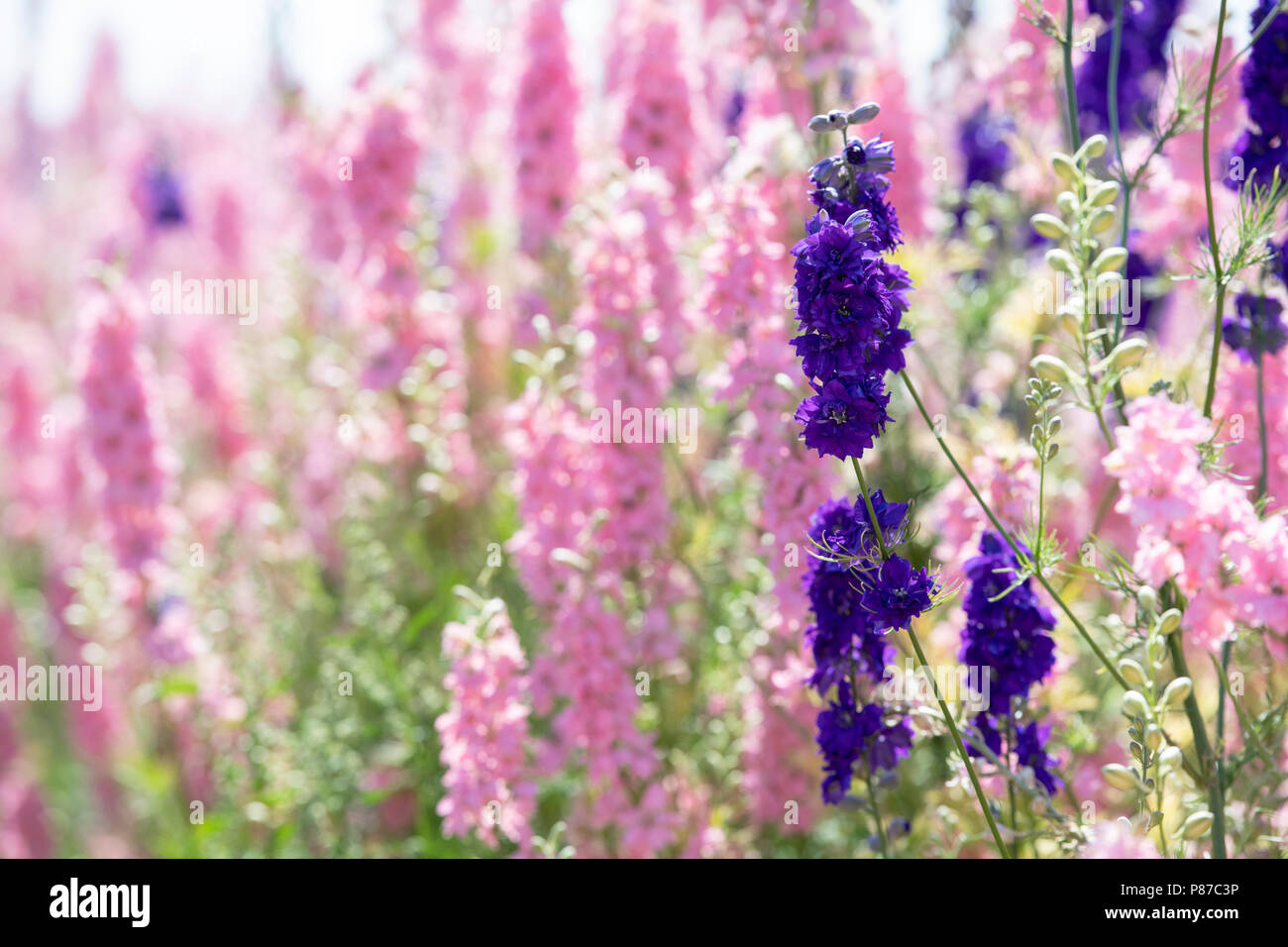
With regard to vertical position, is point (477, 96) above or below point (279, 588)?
above

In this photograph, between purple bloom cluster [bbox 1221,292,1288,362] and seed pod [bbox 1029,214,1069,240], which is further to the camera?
purple bloom cluster [bbox 1221,292,1288,362]

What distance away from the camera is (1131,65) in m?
2.80

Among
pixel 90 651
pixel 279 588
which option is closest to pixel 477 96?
pixel 279 588

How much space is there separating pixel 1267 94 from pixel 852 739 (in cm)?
137

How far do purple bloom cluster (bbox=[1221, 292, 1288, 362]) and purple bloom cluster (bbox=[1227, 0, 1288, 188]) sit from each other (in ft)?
0.74

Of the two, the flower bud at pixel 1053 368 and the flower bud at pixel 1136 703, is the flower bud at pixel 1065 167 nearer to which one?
the flower bud at pixel 1053 368

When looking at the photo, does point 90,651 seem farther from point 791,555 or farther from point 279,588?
point 791,555

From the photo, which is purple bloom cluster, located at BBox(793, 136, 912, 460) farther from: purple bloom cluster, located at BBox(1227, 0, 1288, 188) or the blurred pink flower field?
purple bloom cluster, located at BBox(1227, 0, 1288, 188)

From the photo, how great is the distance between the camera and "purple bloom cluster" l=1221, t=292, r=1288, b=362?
2.02 m

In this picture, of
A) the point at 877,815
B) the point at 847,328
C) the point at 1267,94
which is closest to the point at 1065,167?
the point at 847,328

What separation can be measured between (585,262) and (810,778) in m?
1.35

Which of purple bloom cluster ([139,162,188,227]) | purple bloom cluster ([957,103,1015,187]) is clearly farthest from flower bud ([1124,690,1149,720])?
purple bloom cluster ([139,162,188,227])

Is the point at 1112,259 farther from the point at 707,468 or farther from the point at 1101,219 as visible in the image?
the point at 707,468

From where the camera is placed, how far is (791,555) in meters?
2.24
